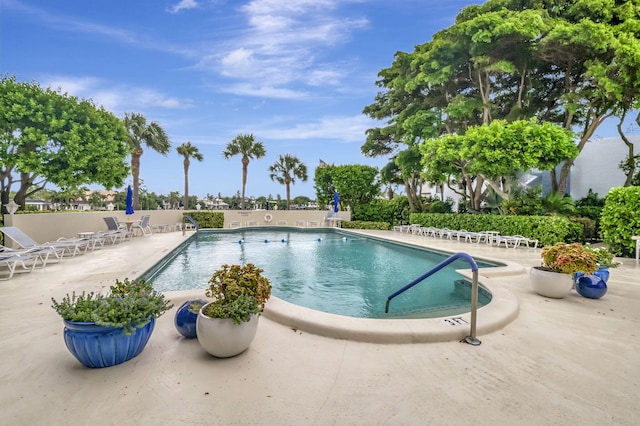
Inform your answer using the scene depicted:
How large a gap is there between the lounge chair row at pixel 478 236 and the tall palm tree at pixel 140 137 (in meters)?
18.7

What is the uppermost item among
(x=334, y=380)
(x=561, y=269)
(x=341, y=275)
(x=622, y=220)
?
(x=622, y=220)

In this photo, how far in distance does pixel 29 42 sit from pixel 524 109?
22.6m

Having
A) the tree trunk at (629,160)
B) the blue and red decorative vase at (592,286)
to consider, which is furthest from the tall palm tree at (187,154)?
the tree trunk at (629,160)

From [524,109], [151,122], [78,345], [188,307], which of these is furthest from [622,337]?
[151,122]

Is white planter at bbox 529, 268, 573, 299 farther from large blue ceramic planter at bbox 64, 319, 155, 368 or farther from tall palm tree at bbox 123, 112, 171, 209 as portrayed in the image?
tall palm tree at bbox 123, 112, 171, 209

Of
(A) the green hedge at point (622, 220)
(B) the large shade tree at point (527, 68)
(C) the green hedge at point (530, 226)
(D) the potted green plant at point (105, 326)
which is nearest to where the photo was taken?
(D) the potted green plant at point (105, 326)

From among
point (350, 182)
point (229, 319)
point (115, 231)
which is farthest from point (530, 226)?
point (115, 231)

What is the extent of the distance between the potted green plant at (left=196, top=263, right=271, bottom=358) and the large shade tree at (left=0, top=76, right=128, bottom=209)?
1509 centimetres

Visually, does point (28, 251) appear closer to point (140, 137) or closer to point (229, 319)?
A: point (229, 319)

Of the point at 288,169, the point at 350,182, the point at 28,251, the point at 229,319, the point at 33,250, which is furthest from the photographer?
the point at 288,169

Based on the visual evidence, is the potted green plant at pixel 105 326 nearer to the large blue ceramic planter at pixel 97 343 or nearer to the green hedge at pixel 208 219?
the large blue ceramic planter at pixel 97 343

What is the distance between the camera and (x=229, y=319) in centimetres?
273

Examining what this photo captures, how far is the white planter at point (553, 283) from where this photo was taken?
484 cm

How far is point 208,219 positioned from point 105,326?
19436mm
